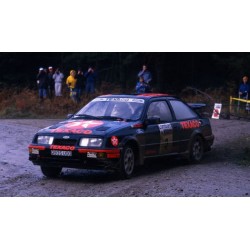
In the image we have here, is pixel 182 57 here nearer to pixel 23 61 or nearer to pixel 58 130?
pixel 23 61

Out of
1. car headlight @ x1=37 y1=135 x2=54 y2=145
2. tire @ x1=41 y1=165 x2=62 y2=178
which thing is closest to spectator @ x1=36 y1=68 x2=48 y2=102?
tire @ x1=41 y1=165 x2=62 y2=178

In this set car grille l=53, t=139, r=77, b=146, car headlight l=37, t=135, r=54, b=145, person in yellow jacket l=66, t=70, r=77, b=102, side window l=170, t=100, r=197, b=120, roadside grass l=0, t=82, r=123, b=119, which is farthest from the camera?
person in yellow jacket l=66, t=70, r=77, b=102

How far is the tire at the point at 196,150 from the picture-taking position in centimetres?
1453

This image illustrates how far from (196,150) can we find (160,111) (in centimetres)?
160

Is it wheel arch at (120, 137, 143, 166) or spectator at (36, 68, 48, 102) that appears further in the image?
spectator at (36, 68, 48, 102)

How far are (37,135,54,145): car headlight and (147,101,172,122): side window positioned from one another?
7.06 ft

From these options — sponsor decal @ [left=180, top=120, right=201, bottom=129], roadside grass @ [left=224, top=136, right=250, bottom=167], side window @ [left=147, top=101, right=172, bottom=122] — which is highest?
side window @ [left=147, top=101, right=172, bottom=122]

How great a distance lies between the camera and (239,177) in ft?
40.9

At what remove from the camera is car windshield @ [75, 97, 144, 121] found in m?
13.0

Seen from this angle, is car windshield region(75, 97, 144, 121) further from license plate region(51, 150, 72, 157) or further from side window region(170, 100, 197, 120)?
license plate region(51, 150, 72, 157)

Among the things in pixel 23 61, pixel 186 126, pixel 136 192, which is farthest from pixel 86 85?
pixel 136 192

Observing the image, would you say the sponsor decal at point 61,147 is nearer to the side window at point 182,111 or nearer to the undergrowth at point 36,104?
the side window at point 182,111

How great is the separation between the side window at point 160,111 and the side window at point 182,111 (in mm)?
293

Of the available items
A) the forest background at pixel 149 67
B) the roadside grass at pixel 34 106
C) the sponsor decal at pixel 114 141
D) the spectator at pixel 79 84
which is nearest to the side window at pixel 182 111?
the sponsor decal at pixel 114 141
